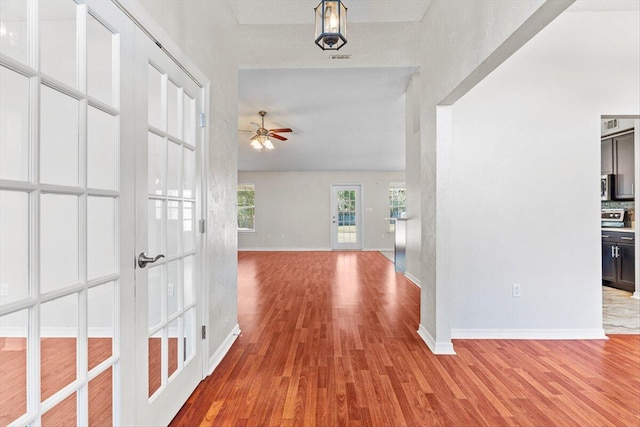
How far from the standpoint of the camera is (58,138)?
3.17 feet

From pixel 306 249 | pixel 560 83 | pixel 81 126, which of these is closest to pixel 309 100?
pixel 560 83

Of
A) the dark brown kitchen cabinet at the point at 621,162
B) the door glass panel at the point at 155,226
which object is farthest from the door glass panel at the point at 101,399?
the dark brown kitchen cabinet at the point at 621,162

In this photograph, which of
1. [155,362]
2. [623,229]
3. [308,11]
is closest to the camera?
[155,362]

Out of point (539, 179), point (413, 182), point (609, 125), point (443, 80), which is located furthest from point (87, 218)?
point (609, 125)

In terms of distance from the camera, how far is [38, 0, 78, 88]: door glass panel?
921 mm

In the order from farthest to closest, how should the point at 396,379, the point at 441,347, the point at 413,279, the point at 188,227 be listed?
1. the point at 413,279
2. the point at 441,347
3. the point at 396,379
4. the point at 188,227

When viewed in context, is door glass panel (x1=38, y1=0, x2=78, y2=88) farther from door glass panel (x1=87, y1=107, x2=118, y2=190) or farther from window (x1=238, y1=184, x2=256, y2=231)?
window (x1=238, y1=184, x2=256, y2=231)

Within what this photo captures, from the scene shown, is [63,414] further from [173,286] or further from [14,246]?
[173,286]

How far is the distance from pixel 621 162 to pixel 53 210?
20.4ft

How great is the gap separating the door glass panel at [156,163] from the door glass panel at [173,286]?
411 mm

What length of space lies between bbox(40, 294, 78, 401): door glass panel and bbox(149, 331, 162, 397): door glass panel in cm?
46

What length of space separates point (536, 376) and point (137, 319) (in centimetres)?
247

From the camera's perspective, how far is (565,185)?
2723 millimetres

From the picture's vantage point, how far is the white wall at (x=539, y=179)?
8.91 ft
